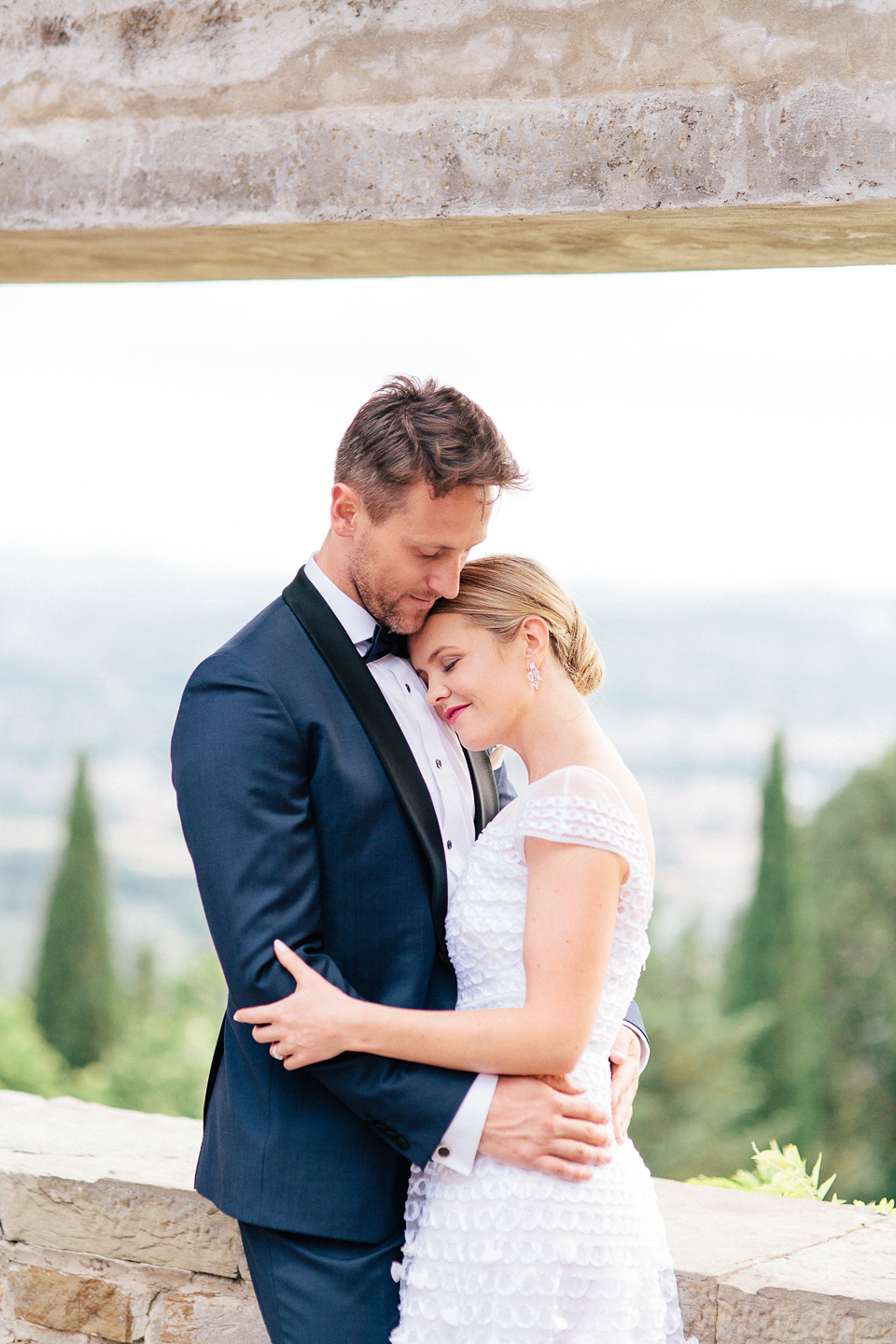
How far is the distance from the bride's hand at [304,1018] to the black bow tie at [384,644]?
0.48 metres

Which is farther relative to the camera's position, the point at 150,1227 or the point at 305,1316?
→ the point at 150,1227

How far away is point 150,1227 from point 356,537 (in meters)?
1.35

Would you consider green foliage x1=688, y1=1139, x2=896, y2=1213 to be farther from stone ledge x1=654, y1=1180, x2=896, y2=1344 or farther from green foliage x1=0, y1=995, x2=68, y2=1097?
green foliage x1=0, y1=995, x2=68, y2=1097

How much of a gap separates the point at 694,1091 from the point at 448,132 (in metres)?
7.06

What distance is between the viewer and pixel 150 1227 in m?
2.14

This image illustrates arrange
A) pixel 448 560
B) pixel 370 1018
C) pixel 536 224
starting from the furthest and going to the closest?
1. pixel 536 224
2. pixel 448 560
3. pixel 370 1018

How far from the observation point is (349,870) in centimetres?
164

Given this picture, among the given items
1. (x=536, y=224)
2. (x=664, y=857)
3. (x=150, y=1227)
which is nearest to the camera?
(x=536, y=224)

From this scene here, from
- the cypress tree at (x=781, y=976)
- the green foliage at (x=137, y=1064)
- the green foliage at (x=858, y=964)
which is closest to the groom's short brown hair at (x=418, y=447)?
the green foliage at (x=137, y=1064)

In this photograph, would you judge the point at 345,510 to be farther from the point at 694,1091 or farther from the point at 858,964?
the point at 858,964

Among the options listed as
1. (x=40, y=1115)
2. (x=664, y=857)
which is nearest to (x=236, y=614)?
(x=664, y=857)

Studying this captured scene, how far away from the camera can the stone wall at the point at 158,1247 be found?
205 centimetres

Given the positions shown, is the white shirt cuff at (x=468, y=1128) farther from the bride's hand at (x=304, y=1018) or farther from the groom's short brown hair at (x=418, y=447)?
the groom's short brown hair at (x=418, y=447)

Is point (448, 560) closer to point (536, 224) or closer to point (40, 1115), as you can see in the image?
point (536, 224)
